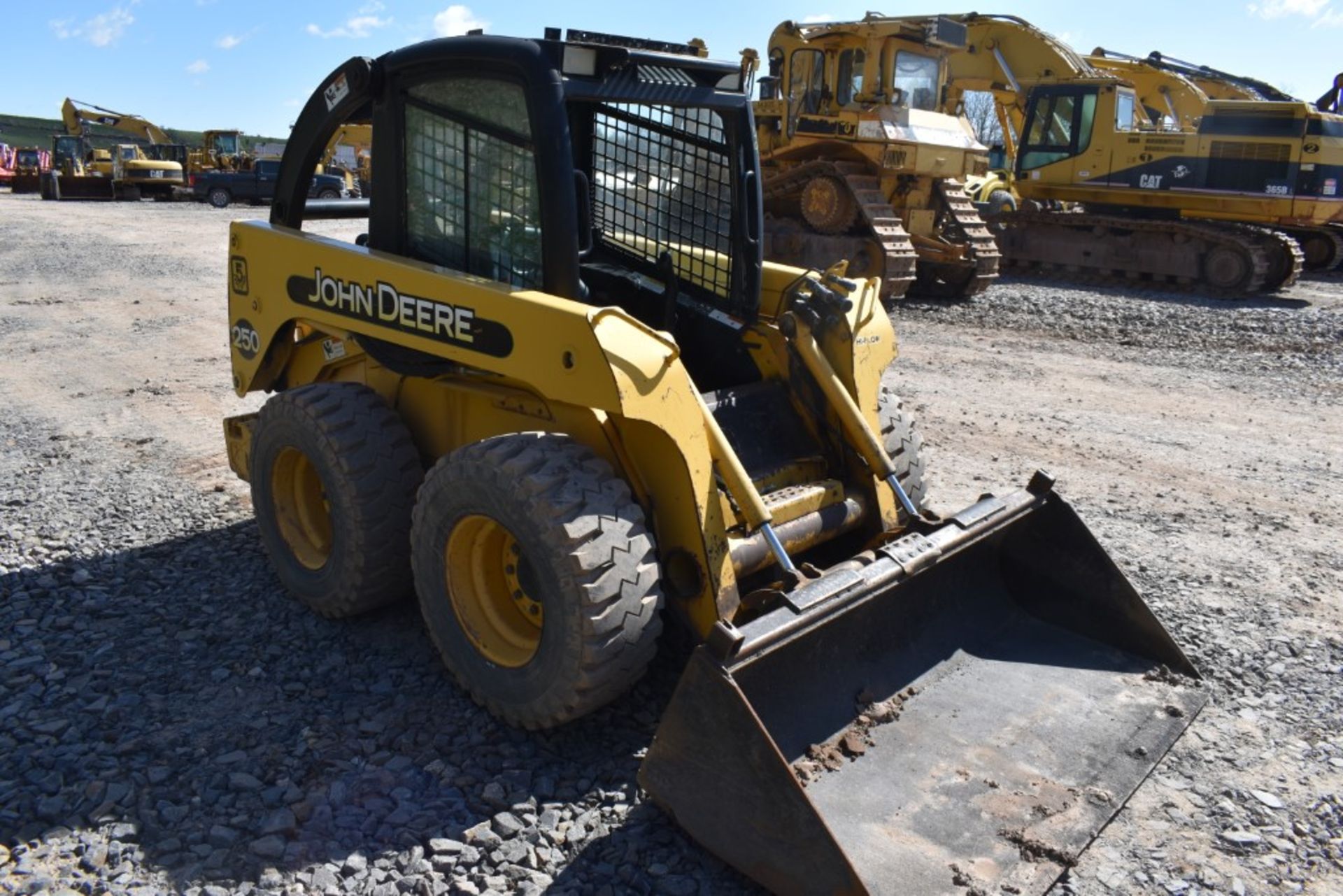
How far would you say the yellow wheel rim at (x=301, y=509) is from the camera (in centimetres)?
443

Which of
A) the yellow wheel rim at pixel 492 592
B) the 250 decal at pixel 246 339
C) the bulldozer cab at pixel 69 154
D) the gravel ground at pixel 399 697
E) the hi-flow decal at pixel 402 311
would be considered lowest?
the gravel ground at pixel 399 697

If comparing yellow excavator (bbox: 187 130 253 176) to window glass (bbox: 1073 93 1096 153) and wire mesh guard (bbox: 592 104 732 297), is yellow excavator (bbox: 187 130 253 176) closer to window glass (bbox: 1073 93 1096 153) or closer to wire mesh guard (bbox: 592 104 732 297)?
window glass (bbox: 1073 93 1096 153)

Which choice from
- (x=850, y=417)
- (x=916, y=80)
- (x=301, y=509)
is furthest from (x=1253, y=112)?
(x=301, y=509)

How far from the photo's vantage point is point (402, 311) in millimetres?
3887

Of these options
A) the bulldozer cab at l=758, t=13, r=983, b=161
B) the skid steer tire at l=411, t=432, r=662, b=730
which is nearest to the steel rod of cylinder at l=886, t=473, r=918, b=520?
the skid steer tire at l=411, t=432, r=662, b=730

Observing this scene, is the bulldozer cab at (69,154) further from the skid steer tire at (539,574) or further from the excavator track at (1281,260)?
the skid steer tire at (539,574)

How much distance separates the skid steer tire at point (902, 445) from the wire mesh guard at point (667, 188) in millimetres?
823

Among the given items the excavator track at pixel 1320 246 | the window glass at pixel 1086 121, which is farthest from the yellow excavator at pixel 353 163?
the excavator track at pixel 1320 246

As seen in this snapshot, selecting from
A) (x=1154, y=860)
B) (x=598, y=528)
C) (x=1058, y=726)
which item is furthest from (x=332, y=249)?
(x=1154, y=860)

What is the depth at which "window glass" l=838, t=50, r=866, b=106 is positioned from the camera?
46.5 ft

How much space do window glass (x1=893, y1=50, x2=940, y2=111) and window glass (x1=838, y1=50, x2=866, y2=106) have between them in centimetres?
52

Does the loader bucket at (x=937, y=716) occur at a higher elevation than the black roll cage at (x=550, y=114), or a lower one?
lower

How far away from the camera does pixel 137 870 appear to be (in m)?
2.92

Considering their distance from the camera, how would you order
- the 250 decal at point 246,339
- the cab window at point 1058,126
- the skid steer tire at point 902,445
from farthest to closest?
1. the cab window at point 1058,126
2. the 250 decal at point 246,339
3. the skid steer tire at point 902,445
